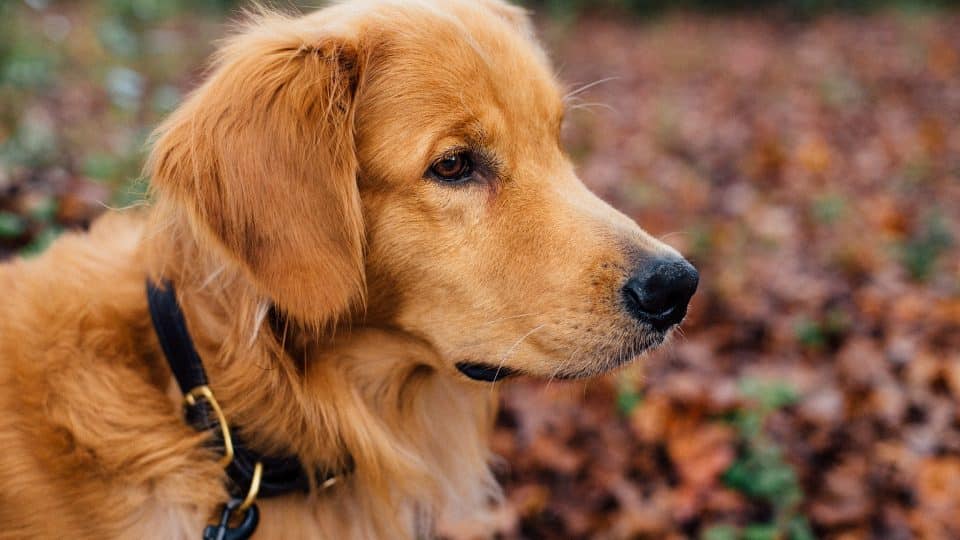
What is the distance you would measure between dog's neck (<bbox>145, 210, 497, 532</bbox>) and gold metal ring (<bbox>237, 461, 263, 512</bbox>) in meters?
0.07

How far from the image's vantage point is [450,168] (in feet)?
7.68

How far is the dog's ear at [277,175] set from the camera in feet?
6.96

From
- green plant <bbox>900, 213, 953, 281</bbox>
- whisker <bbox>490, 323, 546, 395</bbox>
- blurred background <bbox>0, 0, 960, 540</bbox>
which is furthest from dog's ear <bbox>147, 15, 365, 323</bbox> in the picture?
green plant <bbox>900, 213, 953, 281</bbox>

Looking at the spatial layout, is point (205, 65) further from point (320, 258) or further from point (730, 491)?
point (730, 491)

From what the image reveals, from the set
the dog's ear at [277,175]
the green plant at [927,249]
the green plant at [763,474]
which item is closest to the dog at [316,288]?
the dog's ear at [277,175]

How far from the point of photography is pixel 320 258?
2.16 metres

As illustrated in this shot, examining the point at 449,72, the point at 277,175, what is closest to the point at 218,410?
the point at 277,175

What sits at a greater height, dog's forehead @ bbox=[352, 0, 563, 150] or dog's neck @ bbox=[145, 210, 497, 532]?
dog's forehead @ bbox=[352, 0, 563, 150]

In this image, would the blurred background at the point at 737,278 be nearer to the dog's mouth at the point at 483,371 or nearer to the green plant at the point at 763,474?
the green plant at the point at 763,474

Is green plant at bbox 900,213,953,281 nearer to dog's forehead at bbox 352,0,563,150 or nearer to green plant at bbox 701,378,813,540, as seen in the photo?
green plant at bbox 701,378,813,540

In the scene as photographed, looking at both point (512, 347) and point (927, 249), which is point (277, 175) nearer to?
point (512, 347)

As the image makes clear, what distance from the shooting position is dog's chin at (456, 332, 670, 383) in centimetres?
229

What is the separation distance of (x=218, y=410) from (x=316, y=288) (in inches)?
18.5

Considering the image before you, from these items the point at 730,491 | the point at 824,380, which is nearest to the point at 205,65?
the point at 730,491
